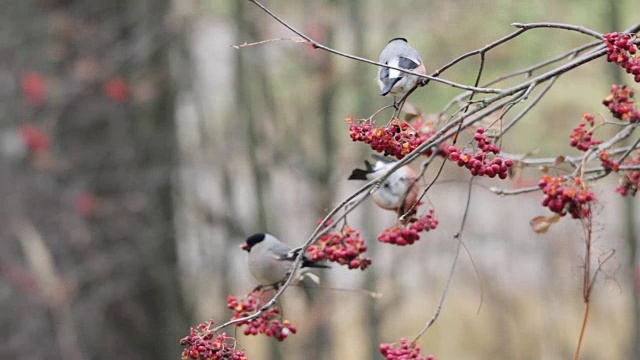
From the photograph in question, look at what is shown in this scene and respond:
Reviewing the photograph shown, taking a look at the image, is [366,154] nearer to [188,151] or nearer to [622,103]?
[188,151]

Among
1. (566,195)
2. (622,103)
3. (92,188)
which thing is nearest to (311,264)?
(566,195)

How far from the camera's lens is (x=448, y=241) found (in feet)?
27.2

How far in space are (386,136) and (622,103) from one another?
25.6 inches

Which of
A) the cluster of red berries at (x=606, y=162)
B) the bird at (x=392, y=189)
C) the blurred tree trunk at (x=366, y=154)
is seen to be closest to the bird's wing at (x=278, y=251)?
the bird at (x=392, y=189)

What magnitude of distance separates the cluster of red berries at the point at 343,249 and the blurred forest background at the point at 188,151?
12.1 ft

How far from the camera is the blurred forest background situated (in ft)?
20.3

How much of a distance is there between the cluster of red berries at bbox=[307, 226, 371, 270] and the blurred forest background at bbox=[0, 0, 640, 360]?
368 cm

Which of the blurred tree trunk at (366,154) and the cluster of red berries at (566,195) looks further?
the blurred tree trunk at (366,154)

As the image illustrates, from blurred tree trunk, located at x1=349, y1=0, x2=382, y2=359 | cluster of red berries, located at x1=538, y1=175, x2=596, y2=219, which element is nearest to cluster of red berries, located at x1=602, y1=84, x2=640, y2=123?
cluster of red berries, located at x1=538, y1=175, x2=596, y2=219

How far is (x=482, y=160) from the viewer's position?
173 centimetres

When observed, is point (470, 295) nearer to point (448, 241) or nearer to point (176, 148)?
point (448, 241)

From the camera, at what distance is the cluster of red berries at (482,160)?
5.67ft

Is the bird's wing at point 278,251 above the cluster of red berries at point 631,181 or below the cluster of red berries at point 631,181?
below

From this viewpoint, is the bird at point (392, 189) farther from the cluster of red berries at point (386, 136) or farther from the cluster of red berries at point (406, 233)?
the cluster of red berries at point (386, 136)
